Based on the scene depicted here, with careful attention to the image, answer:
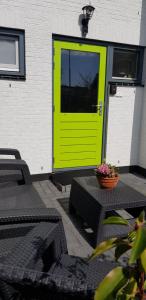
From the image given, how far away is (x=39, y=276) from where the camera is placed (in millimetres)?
→ 843

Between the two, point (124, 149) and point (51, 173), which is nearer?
point (51, 173)

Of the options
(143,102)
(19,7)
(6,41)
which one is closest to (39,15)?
(19,7)

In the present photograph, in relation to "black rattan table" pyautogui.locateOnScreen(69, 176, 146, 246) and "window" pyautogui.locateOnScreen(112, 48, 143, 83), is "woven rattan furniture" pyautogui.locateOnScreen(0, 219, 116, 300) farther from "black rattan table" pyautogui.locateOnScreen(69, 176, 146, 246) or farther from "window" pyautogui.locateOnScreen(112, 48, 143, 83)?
"window" pyautogui.locateOnScreen(112, 48, 143, 83)

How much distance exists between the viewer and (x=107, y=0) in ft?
12.2

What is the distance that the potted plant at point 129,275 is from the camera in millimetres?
598

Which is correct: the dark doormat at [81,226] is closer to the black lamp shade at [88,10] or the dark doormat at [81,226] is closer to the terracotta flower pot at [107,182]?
the terracotta flower pot at [107,182]

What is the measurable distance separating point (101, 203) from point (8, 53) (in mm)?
2464

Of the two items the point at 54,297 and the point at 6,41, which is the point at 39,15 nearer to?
the point at 6,41

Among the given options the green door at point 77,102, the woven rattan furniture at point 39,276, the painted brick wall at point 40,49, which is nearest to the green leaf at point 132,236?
the woven rattan furniture at point 39,276

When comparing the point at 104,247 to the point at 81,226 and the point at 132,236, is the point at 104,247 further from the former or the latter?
the point at 81,226

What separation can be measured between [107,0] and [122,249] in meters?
3.92

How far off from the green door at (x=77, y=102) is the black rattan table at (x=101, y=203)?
1414 millimetres

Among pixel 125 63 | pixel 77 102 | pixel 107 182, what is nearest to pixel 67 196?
pixel 107 182

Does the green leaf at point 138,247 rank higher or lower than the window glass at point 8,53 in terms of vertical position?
lower
